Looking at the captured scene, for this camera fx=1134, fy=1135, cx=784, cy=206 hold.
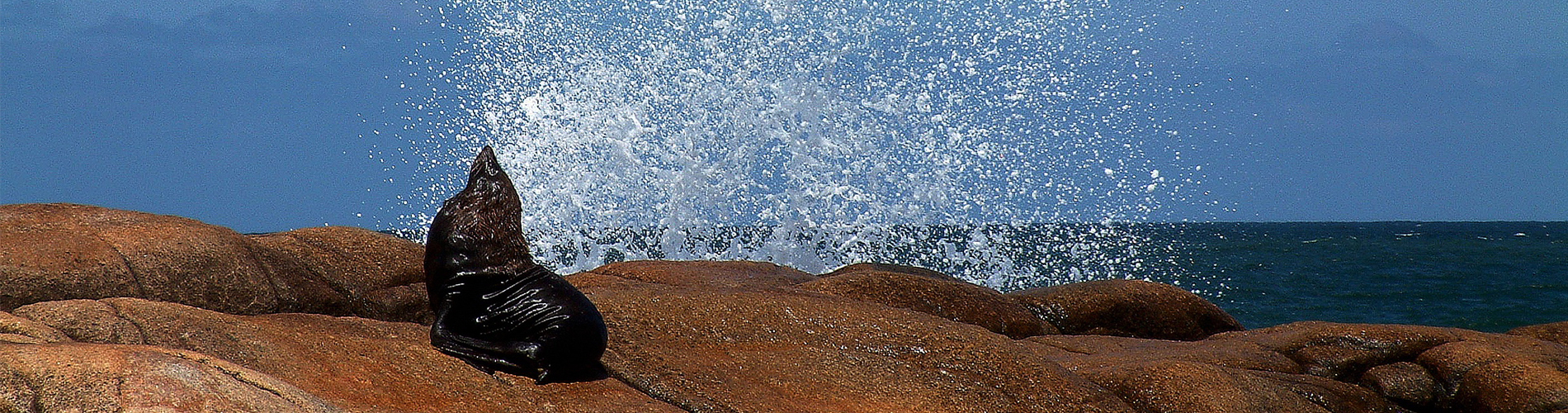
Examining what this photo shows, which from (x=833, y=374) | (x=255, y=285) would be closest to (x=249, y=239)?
(x=255, y=285)

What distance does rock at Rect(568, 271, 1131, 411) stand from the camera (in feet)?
18.8

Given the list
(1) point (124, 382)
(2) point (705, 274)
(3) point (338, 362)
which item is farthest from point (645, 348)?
(2) point (705, 274)

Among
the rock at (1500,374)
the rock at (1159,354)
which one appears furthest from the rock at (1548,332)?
the rock at (1159,354)

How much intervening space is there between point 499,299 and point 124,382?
2.00m

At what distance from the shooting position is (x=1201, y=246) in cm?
5053

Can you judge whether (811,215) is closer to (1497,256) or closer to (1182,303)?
(1182,303)

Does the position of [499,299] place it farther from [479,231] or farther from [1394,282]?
[1394,282]

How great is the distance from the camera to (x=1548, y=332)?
31.9 ft

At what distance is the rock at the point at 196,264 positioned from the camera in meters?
6.00

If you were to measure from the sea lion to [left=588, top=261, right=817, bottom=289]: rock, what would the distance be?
311 cm

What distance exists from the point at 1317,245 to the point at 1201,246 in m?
4.75

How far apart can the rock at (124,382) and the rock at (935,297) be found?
5.03 meters

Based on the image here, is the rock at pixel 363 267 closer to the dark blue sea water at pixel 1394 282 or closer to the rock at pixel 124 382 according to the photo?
the rock at pixel 124 382

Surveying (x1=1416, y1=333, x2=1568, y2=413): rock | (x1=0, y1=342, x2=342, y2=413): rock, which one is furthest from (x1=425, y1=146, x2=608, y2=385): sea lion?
(x1=1416, y1=333, x2=1568, y2=413): rock
